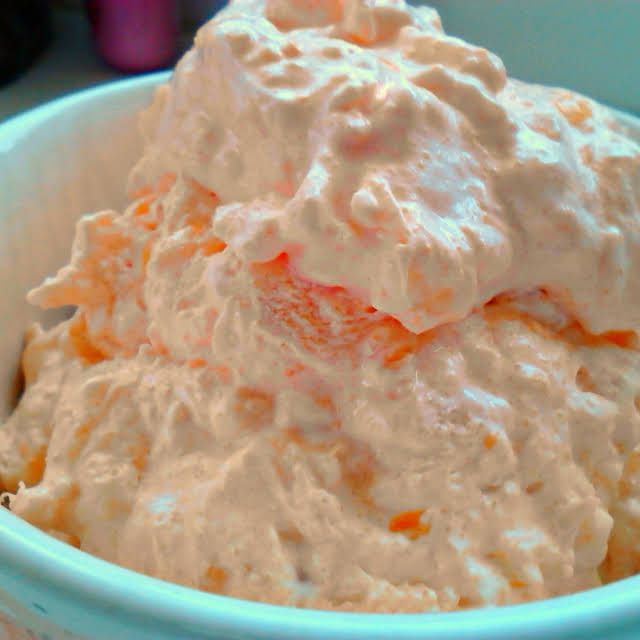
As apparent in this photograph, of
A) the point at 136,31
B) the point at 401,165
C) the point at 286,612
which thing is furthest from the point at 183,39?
the point at 286,612

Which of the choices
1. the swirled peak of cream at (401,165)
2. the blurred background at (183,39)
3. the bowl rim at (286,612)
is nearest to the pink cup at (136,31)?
the blurred background at (183,39)

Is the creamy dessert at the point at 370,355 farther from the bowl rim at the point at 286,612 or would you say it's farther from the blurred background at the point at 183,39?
the blurred background at the point at 183,39

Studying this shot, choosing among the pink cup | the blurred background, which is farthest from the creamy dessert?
the pink cup

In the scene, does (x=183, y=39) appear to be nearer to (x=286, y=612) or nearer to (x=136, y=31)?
(x=136, y=31)

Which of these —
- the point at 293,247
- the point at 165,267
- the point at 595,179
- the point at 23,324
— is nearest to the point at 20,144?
the point at 23,324

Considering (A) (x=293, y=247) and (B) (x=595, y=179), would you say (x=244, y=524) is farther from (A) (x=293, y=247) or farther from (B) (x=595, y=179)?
(B) (x=595, y=179)

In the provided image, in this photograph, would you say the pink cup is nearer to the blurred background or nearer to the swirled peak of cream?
the blurred background
